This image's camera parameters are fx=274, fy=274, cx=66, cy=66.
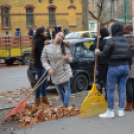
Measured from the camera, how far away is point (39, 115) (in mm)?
5242

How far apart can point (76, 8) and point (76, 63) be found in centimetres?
2670

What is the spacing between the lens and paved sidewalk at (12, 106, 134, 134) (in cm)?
461

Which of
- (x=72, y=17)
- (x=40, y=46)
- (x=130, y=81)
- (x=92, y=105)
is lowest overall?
(x=92, y=105)

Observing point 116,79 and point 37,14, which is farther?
point 37,14

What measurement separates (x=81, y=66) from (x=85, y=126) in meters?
3.13

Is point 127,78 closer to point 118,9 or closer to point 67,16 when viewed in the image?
point 67,16

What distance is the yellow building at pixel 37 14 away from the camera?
101 feet

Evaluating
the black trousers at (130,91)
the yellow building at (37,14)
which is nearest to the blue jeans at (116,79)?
the black trousers at (130,91)

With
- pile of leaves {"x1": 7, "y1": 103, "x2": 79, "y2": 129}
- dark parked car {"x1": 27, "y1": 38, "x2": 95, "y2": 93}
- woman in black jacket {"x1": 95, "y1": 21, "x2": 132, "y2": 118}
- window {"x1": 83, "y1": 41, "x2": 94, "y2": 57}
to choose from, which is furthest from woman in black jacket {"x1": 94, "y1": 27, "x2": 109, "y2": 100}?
window {"x1": 83, "y1": 41, "x2": 94, "y2": 57}

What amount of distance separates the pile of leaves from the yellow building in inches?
1017

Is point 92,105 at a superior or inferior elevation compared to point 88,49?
inferior

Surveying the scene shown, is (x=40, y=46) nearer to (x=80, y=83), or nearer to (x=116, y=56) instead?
(x=116, y=56)

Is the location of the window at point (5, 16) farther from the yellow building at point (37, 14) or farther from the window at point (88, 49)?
the window at point (88, 49)

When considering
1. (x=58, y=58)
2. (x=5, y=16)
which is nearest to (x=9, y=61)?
(x=58, y=58)
